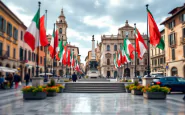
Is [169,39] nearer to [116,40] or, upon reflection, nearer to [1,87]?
[1,87]

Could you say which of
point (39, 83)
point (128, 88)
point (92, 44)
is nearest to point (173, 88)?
point (128, 88)

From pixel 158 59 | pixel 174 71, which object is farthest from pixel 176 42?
pixel 158 59

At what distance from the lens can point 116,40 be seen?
84.9 metres

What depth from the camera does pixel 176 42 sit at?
39.0 meters

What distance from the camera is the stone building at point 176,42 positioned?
36.4 meters

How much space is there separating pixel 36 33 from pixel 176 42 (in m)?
32.2

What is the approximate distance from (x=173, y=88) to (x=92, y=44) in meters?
34.6

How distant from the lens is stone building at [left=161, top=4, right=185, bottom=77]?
36.4m

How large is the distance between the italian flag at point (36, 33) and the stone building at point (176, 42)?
28.9m

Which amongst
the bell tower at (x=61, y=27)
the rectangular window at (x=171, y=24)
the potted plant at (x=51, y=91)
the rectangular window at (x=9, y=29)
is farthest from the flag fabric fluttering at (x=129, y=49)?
the bell tower at (x=61, y=27)

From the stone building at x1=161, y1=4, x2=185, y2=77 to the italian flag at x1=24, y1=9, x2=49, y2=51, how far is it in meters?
28.9

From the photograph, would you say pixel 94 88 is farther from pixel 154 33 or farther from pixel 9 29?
pixel 9 29

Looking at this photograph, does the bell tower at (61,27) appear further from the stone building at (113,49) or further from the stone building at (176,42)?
the stone building at (176,42)

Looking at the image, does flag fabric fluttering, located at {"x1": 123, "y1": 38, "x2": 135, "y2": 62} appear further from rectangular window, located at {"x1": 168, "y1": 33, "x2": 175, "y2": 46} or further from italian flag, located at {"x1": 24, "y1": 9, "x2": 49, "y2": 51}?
rectangular window, located at {"x1": 168, "y1": 33, "x2": 175, "y2": 46}
